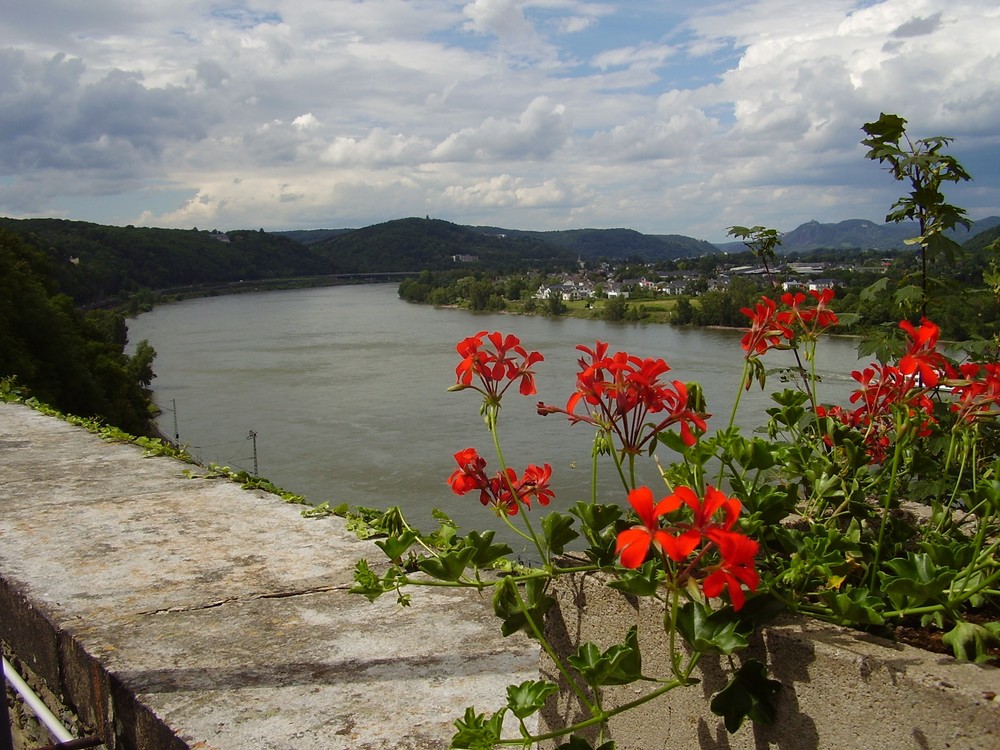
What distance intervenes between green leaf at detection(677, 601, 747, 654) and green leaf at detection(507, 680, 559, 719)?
117 mm

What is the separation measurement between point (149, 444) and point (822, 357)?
776 inches

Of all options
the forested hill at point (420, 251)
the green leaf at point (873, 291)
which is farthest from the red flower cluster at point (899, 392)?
the forested hill at point (420, 251)

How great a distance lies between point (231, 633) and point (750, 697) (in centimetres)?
102

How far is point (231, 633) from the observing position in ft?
4.77

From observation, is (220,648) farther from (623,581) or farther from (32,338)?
(32,338)

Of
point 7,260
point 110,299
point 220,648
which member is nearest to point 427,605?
point 220,648

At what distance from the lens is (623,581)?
684 millimetres

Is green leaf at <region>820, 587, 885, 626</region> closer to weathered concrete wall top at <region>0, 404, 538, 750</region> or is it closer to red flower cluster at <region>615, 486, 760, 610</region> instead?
red flower cluster at <region>615, 486, 760, 610</region>

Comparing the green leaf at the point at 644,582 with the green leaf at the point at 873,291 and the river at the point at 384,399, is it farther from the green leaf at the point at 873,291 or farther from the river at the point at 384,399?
the river at the point at 384,399

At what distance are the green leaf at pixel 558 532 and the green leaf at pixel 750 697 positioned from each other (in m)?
0.21

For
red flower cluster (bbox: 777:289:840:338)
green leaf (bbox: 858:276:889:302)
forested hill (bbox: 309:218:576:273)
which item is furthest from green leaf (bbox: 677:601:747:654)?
forested hill (bbox: 309:218:576:273)

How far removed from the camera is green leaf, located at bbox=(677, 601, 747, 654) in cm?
66

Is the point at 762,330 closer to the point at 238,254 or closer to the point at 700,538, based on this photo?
the point at 700,538

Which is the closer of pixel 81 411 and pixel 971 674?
pixel 971 674
